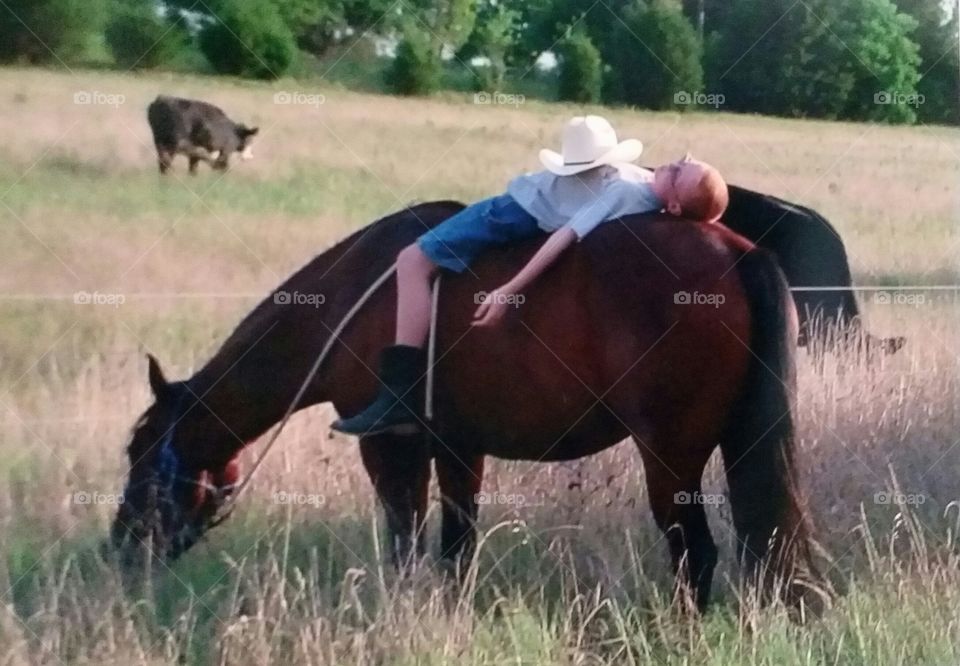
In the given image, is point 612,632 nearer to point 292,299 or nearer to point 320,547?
point 320,547

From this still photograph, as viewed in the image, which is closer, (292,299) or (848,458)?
(292,299)

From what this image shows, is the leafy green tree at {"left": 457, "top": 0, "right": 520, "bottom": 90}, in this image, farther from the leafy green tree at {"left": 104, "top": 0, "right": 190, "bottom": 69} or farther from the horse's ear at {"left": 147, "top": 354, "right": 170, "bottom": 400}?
the horse's ear at {"left": 147, "top": 354, "right": 170, "bottom": 400}

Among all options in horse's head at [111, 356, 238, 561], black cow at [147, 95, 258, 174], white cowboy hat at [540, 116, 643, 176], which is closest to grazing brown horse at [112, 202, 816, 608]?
horse's head at [111, 356, 238, 561]

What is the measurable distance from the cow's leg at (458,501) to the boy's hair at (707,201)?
0.60 meters

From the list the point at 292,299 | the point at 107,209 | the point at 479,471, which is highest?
the point at 107,209

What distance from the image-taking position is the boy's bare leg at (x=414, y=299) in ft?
6.74

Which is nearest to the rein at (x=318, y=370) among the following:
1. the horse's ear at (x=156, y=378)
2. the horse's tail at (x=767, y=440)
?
the horse's ear at (x=156, y=378)

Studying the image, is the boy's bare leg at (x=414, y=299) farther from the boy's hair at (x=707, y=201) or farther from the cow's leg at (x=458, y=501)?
the boy's hair at (x=707, y=201)

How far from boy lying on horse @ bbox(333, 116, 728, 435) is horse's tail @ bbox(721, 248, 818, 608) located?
18 centimetres

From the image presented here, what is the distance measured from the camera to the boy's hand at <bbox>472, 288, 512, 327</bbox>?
2.04m

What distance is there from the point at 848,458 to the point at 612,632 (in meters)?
0.62

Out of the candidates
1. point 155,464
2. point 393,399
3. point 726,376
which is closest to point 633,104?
point 726,376

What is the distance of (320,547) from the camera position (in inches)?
80.4

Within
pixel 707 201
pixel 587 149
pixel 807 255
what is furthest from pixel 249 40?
pixel 807 255
